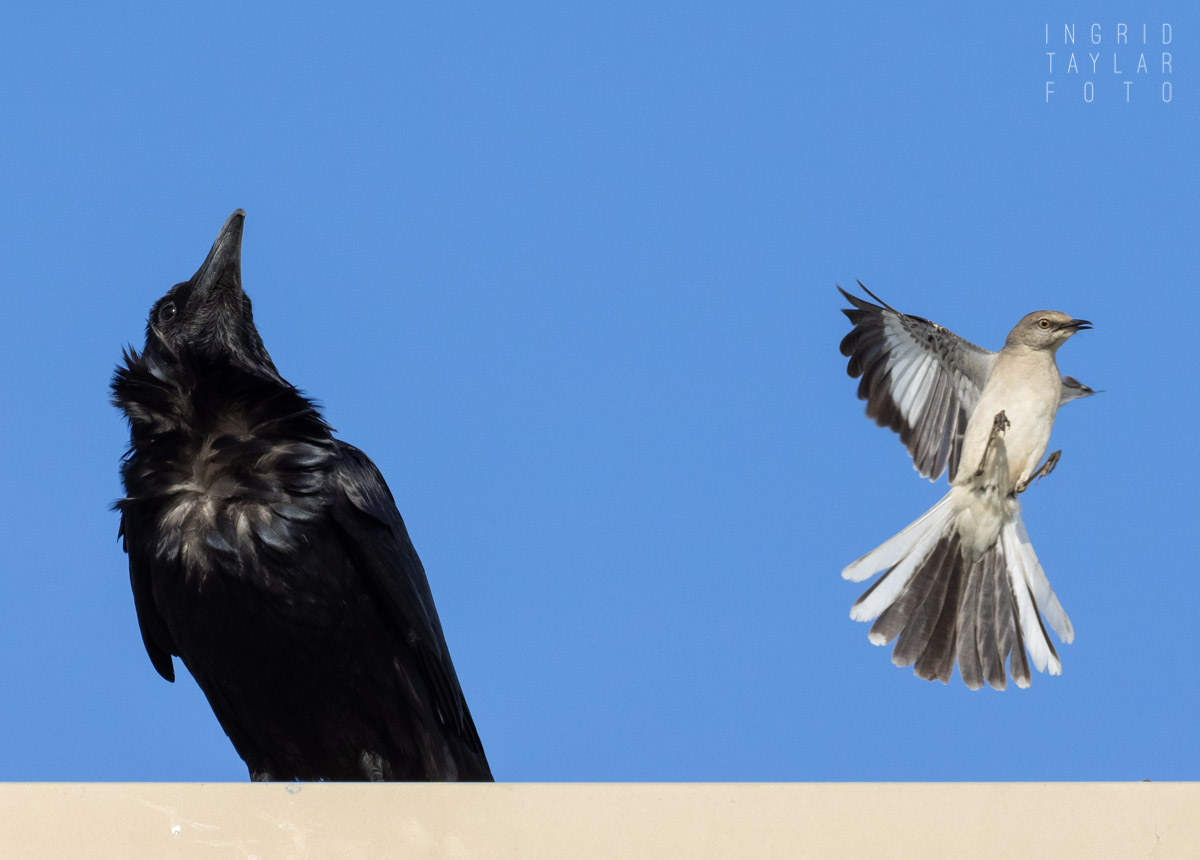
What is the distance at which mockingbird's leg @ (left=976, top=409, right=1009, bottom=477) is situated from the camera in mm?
5020

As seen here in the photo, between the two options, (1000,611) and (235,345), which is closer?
(235,345)

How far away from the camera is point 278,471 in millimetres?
3699

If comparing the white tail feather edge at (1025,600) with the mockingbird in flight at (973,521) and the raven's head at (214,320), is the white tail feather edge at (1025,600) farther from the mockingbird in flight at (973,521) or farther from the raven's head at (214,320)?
the raven's head at (214,320)

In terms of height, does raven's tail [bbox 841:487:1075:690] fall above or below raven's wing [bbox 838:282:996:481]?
below

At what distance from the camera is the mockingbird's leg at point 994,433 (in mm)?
5020

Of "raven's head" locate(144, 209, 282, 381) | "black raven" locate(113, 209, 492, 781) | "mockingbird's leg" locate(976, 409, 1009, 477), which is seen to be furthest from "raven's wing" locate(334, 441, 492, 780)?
"mockingbird's leg" locate(976, 409, 1009, 477)

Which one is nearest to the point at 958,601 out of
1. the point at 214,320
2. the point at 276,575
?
the point at 276,575

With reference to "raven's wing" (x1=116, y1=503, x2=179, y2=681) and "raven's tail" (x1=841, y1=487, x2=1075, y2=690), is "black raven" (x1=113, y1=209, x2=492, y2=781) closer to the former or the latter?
"raven's wing" (x1=116, y1=503, x2=179, y2=681)

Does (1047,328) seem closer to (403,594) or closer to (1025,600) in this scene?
(1025,600)

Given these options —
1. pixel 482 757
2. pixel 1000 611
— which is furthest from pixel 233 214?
pixel 1000 611

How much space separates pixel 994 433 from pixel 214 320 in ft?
9.59
